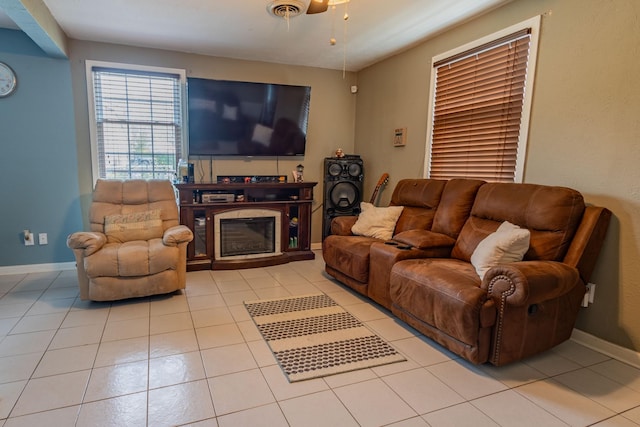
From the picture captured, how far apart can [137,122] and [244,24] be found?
1723 mm

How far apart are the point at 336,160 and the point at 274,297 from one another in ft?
6.91

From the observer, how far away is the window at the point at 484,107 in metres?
2.82

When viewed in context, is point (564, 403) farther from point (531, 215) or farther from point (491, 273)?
point (531, 215)

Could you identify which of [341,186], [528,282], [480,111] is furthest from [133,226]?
[480,111]

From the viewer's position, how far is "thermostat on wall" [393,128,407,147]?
13.5 ft

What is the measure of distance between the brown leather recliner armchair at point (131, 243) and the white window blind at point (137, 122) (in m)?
0.64

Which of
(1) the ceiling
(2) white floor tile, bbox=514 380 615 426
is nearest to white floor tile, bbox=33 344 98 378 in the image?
(1) the ceiling

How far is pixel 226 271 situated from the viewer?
402 centimetres

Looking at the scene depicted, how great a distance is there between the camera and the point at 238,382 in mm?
1964

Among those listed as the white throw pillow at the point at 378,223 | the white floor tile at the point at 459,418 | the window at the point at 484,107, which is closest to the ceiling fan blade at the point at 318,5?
the window at the point at 484,107

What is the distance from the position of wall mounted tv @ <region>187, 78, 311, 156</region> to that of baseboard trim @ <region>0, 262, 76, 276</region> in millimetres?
1843

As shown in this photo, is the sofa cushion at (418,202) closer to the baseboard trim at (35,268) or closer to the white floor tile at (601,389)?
the white floor tile at (601,389)

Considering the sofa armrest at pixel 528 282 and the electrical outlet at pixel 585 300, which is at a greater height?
the sofa armrest at pixel 528 282

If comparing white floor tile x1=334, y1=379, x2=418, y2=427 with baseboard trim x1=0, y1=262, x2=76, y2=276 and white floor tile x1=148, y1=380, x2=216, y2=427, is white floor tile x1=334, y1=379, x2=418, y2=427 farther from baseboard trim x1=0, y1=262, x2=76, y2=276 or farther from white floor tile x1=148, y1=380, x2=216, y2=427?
baseboard trim x1=0, y1=262, x2=76, y2=276
